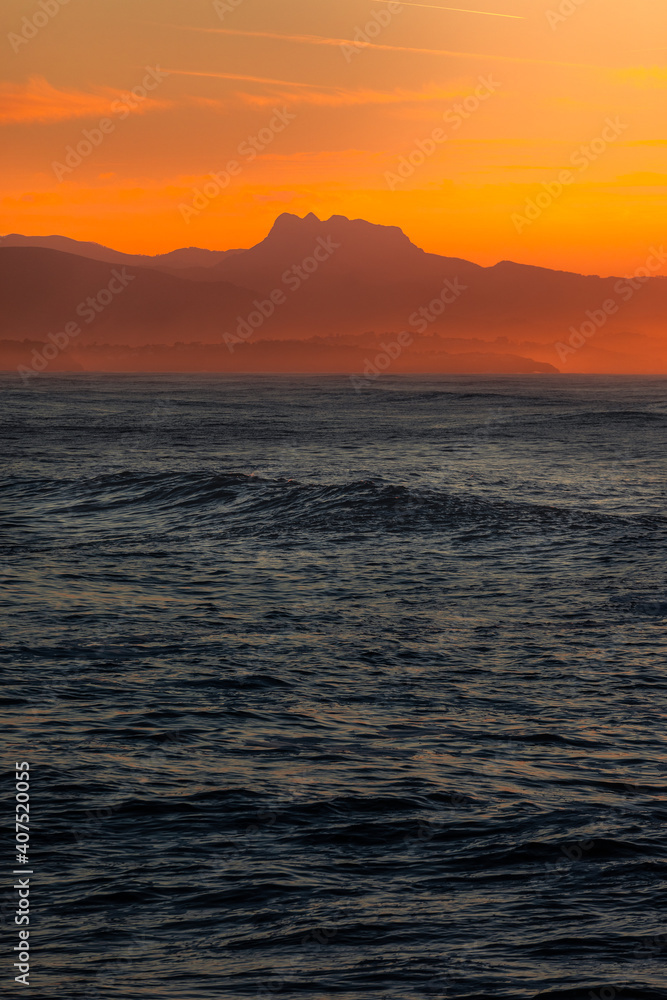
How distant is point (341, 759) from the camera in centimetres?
960

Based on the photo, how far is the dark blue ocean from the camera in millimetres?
6586

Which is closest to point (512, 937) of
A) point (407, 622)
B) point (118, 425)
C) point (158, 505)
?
point (407, 622)

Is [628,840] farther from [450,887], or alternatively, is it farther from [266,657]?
→ [266,657]

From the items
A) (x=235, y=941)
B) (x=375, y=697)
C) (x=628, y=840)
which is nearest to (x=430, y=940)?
(x=235, y=941)

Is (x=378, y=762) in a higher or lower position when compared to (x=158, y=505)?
lower

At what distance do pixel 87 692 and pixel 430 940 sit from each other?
19.9ft

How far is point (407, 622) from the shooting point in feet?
49.9

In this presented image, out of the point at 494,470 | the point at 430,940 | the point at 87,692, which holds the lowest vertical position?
the point at 430,940

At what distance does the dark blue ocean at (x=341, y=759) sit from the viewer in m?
6.59

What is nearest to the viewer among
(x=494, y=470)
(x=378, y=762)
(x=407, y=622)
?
(x=378, y=762)

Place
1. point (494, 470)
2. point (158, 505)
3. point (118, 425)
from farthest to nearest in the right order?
point (118, 425) → point (494, 470) → point (158, 505)

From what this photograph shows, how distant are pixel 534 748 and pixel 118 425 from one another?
5836 centimetres

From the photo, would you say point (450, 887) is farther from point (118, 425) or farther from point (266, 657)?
point (118, 425)

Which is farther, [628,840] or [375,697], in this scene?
[375,697]
